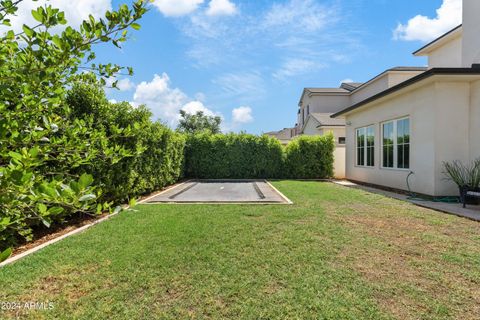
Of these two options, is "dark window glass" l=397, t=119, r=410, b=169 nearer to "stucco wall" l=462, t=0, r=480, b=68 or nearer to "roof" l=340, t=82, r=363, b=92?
"stucco wall" l=462, t=0, r=480, b=68

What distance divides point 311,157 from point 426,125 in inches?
324

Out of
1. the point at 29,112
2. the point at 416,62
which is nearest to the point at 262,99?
the point at 416,62

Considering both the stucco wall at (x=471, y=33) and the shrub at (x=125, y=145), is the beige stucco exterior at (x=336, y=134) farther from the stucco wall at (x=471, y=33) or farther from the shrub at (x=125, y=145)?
the shrub at (x=125, y=145)

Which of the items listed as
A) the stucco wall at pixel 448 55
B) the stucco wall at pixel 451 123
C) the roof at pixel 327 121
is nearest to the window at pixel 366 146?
the stucco wall at pixel 451 123

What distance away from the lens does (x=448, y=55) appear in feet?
53.3

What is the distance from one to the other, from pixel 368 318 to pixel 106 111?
24.6ft

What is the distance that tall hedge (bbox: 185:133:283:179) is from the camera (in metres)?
17.7

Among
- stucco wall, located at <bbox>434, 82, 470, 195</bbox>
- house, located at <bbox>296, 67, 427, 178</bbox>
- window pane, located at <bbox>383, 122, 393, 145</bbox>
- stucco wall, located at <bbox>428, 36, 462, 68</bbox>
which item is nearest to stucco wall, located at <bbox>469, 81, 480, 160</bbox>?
stucco wall, located at <bbox>434, 82, 470, 195</bbox>

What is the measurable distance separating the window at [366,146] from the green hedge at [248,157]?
248cm

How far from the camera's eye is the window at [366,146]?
13722 mm

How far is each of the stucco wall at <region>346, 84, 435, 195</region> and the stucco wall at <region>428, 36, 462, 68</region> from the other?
6.77 meters

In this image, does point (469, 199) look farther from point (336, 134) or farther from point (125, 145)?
point (336, 134)

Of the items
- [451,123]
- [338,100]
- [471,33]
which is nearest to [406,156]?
[451,123]

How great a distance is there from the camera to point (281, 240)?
16.6 feet
